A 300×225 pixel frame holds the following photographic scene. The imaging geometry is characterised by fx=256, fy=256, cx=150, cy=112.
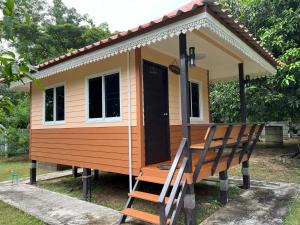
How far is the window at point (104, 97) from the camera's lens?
5.02 m

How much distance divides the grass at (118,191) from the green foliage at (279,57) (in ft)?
15.0

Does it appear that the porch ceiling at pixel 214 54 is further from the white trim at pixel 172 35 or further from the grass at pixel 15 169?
the grass at pixel 15 169

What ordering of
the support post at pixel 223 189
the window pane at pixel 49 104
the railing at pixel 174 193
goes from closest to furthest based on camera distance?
the railing at pixel 174 193
the support post at pixel 223 189
the window pane at pixel 49 104

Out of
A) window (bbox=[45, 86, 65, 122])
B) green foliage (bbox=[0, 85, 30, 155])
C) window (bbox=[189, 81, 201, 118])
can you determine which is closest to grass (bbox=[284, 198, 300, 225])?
window (bbox=[189, 81, 201, 118])


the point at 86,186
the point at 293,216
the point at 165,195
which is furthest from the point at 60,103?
the point at 293,216

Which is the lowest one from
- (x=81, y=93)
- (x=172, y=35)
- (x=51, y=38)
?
(x=81, y=93)

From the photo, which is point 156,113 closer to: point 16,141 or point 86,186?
point 86,186

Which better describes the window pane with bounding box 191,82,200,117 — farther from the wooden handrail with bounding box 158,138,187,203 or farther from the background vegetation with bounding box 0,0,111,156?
the background vegetation with bounding box 0,0,111,156

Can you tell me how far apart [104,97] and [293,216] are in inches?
155

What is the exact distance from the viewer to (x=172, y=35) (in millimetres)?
3697

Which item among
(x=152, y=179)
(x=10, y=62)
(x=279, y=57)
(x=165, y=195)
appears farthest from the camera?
(x=279, y=57)

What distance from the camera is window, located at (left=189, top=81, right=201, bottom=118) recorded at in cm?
636

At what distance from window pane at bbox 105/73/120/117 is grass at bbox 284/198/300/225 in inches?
131

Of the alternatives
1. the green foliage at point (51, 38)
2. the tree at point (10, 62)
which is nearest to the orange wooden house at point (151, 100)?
the tree at point (10, 62)
